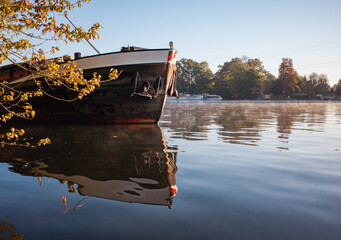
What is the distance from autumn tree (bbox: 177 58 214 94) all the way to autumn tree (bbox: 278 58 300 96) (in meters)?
24.8

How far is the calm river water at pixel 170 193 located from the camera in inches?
96.7

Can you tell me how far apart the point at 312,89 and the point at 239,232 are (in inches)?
3957

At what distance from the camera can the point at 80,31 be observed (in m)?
3.46

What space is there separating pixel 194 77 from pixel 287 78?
35436 mm

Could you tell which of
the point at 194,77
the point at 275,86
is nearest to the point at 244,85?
the point at 275,86

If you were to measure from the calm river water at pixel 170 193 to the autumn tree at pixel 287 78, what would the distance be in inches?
3540

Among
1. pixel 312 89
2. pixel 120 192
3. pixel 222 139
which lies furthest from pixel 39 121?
pixel 312 89

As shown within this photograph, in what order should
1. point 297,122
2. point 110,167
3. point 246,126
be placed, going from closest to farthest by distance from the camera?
point 110,167
point 246,126
point 297,122

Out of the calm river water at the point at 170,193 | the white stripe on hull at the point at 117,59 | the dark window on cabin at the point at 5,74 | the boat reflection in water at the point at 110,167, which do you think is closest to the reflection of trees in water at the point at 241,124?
the calm river water at the point at 170,193

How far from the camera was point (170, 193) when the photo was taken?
3375mm

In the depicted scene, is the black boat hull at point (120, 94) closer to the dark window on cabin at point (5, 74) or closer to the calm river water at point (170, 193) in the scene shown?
the dark window on cabin at point (5, 74)

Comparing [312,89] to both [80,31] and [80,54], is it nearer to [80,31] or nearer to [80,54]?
[80,54]

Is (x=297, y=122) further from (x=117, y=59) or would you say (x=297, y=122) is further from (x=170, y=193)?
(x=170, y=193)

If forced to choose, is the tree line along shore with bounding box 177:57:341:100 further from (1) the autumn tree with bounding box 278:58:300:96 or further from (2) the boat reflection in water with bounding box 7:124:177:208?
(2) the boat reflection in water with bounding box 7:124:177:208
